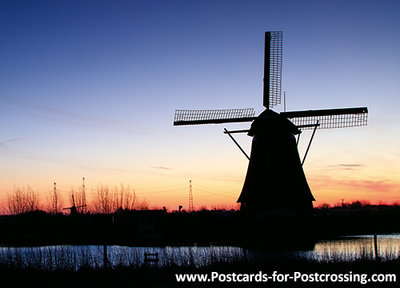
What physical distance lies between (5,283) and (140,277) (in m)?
4.03

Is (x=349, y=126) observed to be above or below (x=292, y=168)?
above

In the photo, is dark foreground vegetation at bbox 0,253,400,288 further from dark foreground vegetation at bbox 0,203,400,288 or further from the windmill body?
the windmill body

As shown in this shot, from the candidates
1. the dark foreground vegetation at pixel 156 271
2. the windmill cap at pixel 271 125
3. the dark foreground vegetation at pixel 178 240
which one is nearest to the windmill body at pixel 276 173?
the windmill cap at pixel 271 125

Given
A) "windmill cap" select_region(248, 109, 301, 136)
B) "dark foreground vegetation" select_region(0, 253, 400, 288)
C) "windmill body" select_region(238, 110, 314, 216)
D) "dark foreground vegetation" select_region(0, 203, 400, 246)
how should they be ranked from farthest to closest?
1. "dark foreground vegetation" select_region(0, 203, 400, 246)
2. "windmill cap" select_region(248, 109, 301, 136)
3. "windmill body" select_region(238, 110, 314, 216)
4. "dark foreground vegetation" select_region(0, 253, 400, 288)

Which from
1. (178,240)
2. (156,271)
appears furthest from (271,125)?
(178,240)

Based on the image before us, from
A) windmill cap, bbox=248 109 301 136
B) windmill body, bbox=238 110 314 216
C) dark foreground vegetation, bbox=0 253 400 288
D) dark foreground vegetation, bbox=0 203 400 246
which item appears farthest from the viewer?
dark foreground vegetation, bbox=0 203 400 246

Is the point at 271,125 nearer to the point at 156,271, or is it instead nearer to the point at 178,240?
the point at 156,271

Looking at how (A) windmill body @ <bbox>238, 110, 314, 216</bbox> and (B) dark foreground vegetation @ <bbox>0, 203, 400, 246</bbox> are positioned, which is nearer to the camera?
(A) windmill body @ <bbox>238, 110, 314, 216</bbox>

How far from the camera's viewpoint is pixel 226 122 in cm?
2370

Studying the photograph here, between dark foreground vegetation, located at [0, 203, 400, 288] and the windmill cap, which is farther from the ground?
the windmill cap

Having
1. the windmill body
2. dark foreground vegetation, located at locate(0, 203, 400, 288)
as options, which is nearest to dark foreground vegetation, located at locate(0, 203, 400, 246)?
dark foreground vegetation, located at locate(0, 203, 400, 288)

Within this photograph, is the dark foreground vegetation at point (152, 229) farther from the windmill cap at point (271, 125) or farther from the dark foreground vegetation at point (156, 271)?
the dark foreground vegetation at point (156, 271)

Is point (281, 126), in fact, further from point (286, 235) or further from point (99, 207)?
point (99, 207)

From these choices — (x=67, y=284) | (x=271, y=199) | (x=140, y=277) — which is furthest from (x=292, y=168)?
(x=67, y=284)
